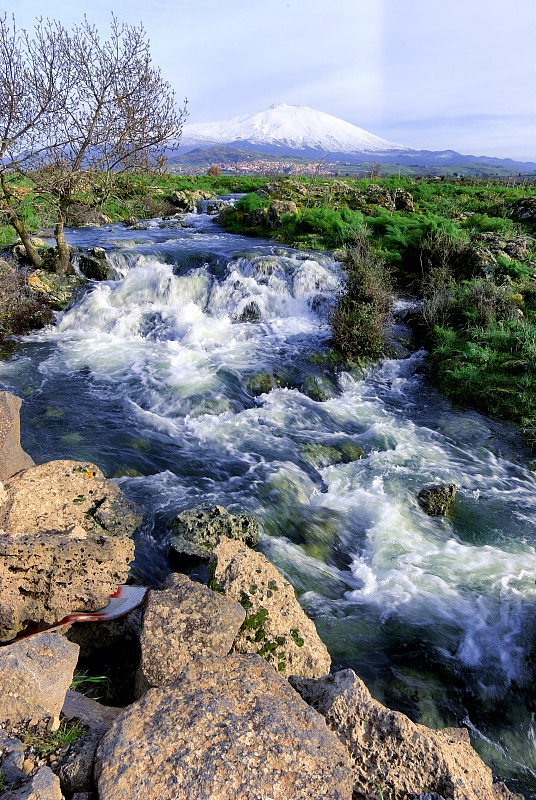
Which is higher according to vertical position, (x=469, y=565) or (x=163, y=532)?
(x=163, y=532)

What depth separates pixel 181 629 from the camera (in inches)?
137

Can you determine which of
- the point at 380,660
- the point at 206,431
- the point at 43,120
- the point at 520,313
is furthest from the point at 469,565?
the point at 43,120

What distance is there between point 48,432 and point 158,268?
958cm

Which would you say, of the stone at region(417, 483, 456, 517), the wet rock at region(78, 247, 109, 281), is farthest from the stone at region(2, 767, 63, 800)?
the wet rock at region(78, 247, 109, 281)

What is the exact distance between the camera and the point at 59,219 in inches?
587

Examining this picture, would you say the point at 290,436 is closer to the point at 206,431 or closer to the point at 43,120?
the point at 206,431

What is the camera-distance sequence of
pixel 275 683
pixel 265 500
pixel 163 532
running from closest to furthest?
pixel 275 683
pixel 163 532
pixel 265 500

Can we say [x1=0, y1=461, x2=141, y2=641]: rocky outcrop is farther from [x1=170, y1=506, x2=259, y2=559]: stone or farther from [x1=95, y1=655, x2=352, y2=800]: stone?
[x1=95, y1=655, x2=352, y2=800]: stone

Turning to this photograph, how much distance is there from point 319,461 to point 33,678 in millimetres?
6714

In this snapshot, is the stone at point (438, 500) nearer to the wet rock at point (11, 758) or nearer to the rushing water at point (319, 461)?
the rushing water at point (319, 461)

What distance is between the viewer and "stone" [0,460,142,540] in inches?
186

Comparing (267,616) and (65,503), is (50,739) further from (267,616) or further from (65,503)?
(65,503)

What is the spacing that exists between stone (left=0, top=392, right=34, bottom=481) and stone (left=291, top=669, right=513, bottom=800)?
4.28m

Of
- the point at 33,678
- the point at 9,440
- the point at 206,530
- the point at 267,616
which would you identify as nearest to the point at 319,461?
the point at 206,530
